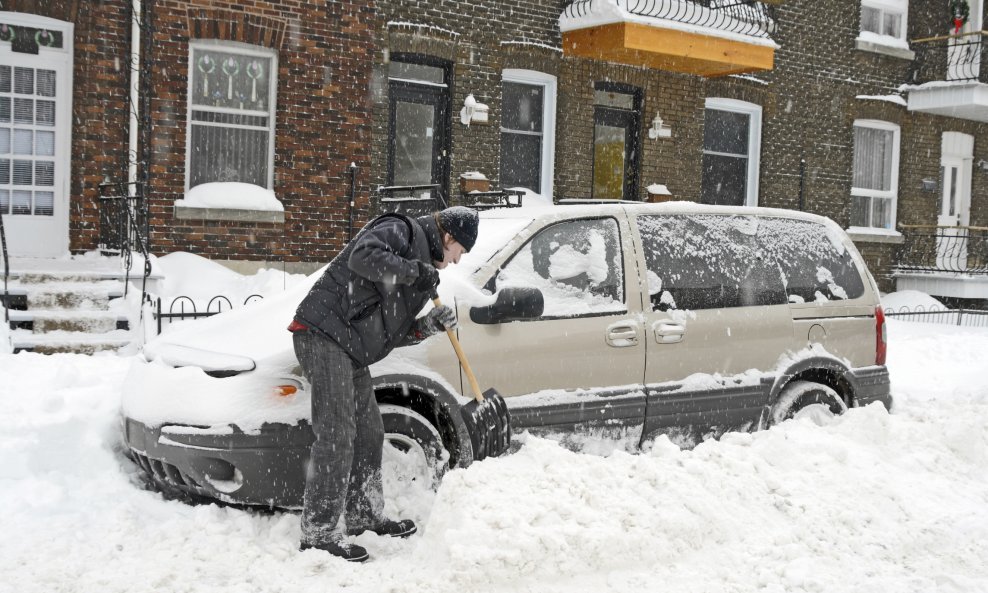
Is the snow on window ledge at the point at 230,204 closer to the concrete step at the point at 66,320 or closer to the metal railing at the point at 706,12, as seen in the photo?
the concrete step at the point at 66,320

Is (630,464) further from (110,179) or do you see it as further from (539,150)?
(539,150)

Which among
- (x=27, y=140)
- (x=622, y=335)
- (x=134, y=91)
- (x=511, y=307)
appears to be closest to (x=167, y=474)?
(x=511, y=307)

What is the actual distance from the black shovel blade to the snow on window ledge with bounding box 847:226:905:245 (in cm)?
1521

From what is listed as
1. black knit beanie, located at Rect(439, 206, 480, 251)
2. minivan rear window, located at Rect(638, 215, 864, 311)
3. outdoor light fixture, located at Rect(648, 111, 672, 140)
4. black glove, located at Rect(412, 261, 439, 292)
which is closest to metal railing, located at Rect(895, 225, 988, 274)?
outdoor light fixture, located at Rect(648, 111, 672, 140)

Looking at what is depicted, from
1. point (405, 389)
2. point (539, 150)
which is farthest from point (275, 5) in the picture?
point (405, 389)

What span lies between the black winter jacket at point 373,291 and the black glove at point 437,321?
0.07 meters

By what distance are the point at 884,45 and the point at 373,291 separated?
17069 mm

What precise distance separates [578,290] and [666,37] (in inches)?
389

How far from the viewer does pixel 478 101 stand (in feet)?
48.1

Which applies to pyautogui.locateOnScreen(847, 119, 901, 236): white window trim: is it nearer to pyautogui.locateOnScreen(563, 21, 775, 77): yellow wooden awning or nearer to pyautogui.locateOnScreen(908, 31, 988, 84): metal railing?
pyautogui.locateOnScreen(908, 31, 988, 84): metal railing

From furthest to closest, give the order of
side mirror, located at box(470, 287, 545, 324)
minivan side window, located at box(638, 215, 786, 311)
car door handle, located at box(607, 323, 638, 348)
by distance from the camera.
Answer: minivan side window, located at box(638, 215, 786, 311) < car door handle, located at box(607, 323, 638, 348) < side mirror, located at box(470, 287, 545, 324)

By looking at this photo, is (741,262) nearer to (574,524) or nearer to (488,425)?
(488,425)

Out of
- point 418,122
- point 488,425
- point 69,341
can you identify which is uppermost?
point 418,122

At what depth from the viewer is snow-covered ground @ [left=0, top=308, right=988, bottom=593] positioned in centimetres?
449
